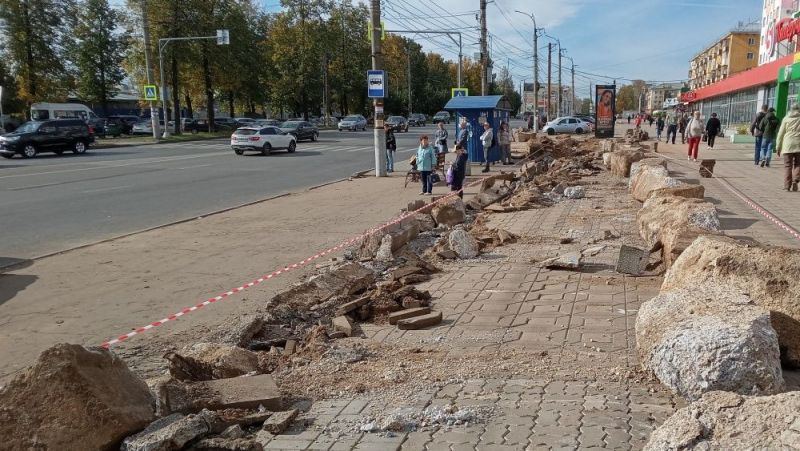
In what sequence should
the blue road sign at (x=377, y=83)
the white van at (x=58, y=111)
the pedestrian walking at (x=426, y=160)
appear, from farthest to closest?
the white van at (x=58, y=111), the blue road sign at (x=377, y=83), the pedestrian walking at (x=426, y=160)

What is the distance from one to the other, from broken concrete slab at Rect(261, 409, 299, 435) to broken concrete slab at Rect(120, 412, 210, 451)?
37 cm

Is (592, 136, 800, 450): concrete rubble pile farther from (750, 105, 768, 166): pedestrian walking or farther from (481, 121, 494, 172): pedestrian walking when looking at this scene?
(481, 121, 494, 172): pedestrian walking

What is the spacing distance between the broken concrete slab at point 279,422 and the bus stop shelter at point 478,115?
19.1 m

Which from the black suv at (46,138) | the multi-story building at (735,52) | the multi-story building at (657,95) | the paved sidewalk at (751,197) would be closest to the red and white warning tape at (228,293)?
the paved sidewalk at (751,197)

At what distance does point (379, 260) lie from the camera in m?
8.59

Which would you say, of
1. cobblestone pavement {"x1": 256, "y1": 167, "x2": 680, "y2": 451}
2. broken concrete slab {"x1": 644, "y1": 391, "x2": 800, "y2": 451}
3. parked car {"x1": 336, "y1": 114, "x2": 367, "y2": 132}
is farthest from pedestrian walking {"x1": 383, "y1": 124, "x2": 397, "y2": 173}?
parked car {"x1": 336, "y1": 114, "x2": 367, "y2": 132}

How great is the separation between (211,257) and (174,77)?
5115 cm

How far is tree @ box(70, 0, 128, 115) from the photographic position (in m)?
61.8

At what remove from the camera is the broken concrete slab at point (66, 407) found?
11.0ft

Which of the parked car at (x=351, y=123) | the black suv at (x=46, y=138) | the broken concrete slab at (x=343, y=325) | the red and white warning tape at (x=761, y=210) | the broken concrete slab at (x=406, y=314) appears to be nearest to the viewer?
the broken concrete slab at (x=343, y=325)

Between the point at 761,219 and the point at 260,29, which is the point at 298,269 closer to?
the point at 761,219

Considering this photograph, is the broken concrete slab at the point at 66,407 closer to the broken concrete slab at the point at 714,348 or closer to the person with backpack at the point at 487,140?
the broken concrete slab at the point at 714,348

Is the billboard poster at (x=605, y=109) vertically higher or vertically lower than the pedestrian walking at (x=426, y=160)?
higher

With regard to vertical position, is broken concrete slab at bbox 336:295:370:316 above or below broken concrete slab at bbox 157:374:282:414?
below
